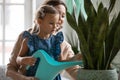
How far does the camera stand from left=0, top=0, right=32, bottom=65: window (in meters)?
3.38

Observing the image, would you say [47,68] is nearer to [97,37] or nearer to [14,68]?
[97,37]

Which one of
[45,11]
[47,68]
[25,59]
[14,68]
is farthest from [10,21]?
[47,68]

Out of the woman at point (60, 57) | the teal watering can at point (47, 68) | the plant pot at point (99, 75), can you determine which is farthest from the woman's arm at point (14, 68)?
the plant pot at point (99, 75)

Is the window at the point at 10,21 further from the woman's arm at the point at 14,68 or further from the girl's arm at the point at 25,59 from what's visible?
the girl's arm at the point at 25,59

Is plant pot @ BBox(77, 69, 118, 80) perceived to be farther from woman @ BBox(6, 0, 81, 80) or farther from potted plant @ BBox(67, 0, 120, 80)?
woman @ BBox(6, 0, 81, 80)

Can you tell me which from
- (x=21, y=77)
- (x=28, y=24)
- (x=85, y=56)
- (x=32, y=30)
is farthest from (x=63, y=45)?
(x=28, y=24)

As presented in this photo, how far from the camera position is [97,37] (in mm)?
1100

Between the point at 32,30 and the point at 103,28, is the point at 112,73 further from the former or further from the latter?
the point at 32,30

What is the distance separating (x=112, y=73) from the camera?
43.9 inches

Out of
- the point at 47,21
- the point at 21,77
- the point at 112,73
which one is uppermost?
the point at 47,21

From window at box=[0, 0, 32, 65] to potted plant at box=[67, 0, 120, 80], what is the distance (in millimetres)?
2284

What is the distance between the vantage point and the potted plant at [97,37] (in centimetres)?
109

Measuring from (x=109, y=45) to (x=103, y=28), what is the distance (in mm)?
78

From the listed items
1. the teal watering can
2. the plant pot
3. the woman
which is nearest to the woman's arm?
the woman
